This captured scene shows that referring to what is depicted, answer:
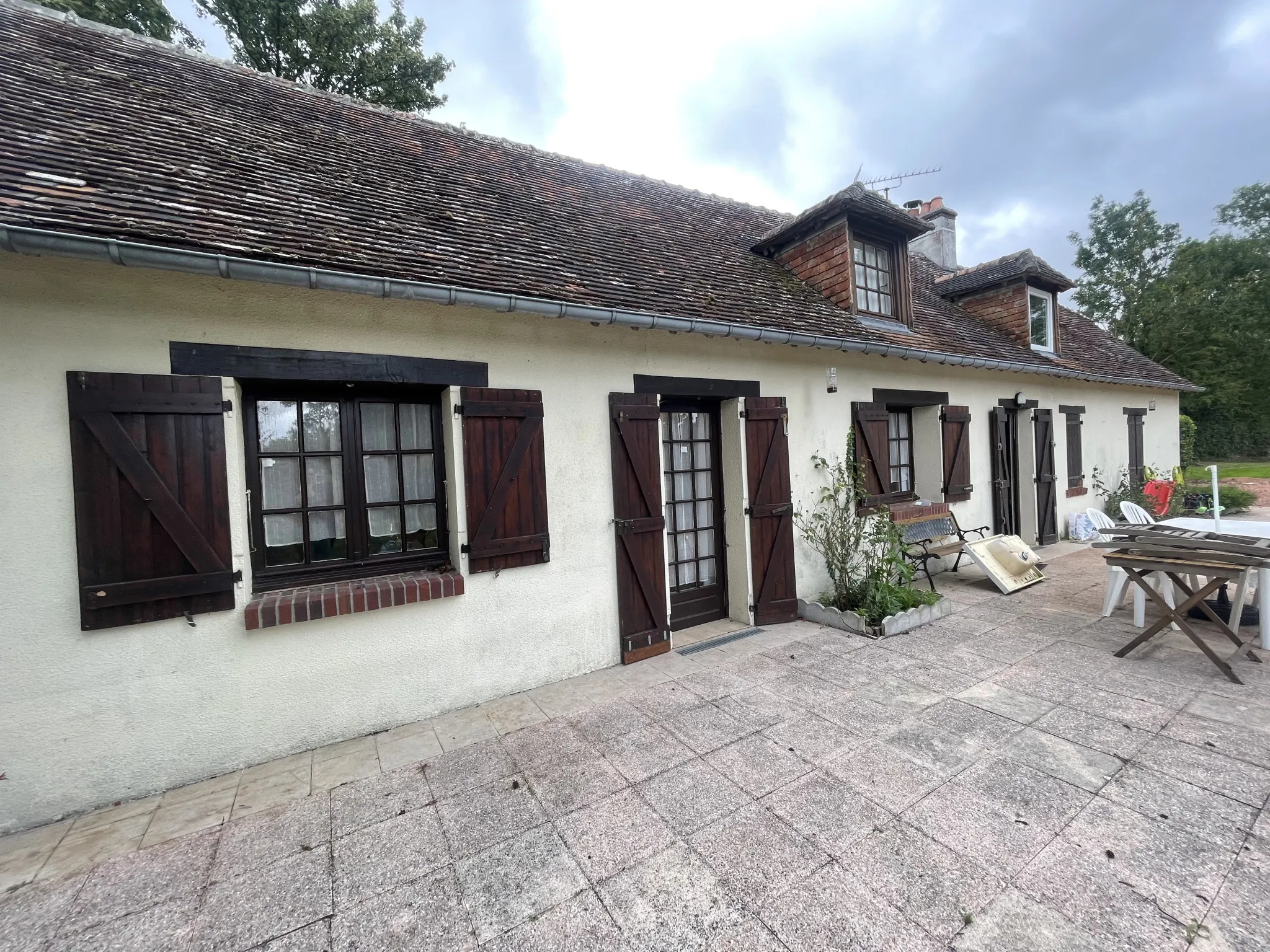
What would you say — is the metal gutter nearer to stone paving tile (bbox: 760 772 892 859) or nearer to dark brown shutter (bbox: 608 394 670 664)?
dark brown shutter (bbox: 608 394 670 664)

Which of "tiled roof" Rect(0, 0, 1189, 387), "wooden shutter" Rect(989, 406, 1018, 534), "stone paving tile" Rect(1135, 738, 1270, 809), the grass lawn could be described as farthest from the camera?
the grass lawn

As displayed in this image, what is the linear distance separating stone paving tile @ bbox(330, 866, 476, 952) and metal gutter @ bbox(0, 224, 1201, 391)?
10.1 ft

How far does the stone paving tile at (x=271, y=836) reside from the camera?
2172 mm

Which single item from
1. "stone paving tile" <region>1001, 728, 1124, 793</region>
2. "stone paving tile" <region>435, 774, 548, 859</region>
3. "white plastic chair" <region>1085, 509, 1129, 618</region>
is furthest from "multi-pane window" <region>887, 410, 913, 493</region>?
"stone paving tile" <region>435, 774, 548, 859</region>

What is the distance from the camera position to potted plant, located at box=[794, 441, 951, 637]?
470cm

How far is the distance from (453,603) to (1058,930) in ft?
10.9

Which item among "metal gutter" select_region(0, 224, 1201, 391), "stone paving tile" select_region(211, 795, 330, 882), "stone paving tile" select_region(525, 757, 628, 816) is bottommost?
"stone paving tile" select_region(211, 795, 330, 882)

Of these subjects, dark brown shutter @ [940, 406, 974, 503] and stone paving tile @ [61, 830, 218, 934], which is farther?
dark brown shutter @ [940, 406, 974, 503]

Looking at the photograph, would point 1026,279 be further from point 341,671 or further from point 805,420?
point 341,671

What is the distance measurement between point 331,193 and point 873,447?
5.90 metres

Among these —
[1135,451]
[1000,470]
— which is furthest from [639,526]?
[1135,451]

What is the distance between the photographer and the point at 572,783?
2.62m

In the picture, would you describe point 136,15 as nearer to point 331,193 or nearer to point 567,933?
point 331,193

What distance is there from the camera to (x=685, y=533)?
499cm
